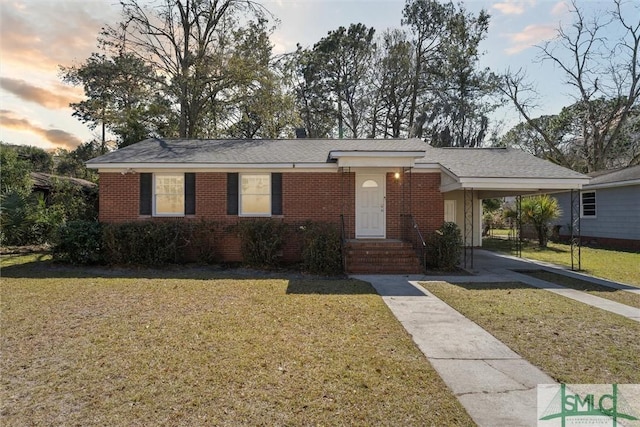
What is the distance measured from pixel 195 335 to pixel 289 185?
723 centimetres

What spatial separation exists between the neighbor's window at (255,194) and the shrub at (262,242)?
3.72 feet

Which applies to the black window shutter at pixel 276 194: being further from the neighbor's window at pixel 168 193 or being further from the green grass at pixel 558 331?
the green grass at pixel 558 331

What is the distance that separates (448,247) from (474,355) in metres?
6.14

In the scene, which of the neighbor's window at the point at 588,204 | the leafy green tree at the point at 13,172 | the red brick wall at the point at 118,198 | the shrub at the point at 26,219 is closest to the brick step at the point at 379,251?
the red brick wall at the point at 118,198

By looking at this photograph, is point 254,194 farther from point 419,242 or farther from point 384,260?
point 419,242

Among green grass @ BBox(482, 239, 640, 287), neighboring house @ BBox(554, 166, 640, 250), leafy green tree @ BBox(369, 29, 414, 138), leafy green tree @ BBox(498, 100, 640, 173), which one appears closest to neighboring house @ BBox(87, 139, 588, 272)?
green grass @ BBox(482, 239, 640, 287)

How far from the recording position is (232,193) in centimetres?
1138

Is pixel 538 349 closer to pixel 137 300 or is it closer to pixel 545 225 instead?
pixel 137 300

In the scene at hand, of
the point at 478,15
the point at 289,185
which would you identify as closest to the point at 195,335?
the point at 289,185

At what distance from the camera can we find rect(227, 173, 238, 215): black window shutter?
11.4 metres

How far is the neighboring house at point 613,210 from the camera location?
48.4 feet

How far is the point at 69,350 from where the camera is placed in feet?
13.7

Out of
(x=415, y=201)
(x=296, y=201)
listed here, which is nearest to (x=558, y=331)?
(x=415, y=201)

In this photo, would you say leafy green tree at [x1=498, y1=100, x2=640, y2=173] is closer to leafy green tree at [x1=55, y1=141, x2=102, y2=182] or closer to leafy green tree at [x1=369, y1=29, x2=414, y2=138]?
leafy green tree at [x1=369, y1=29, x2=414, y2=138]
